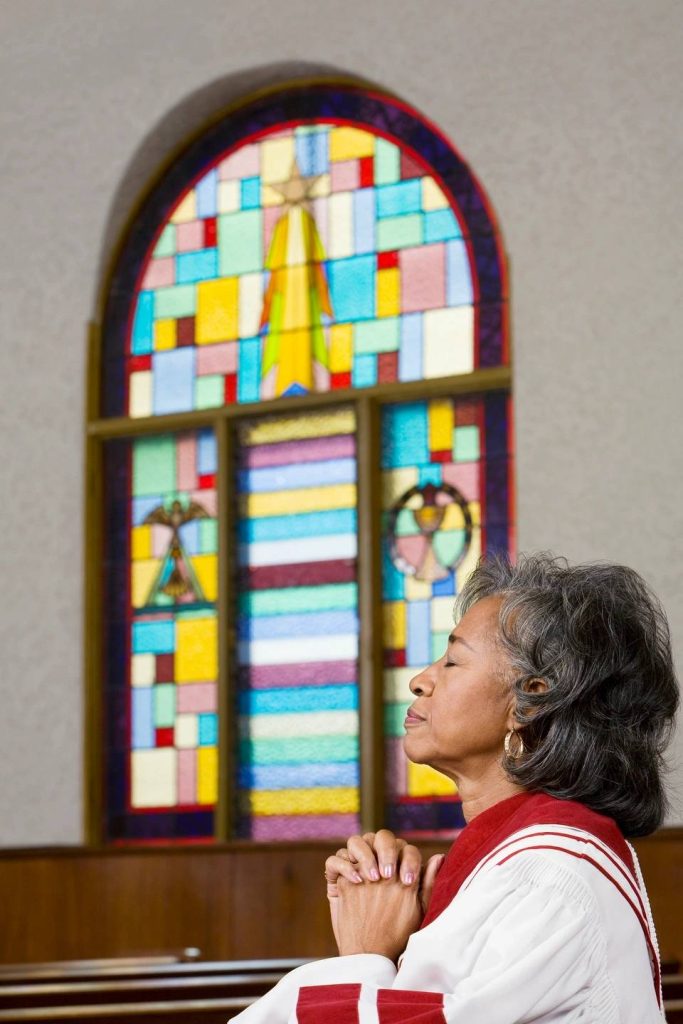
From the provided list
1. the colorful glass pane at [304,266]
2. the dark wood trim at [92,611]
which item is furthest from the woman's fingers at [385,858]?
the dark wood trim at [92,611]

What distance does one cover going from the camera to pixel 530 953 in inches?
68.1

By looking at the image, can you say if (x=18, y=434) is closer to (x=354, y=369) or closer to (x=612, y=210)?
(x=354, y=369)

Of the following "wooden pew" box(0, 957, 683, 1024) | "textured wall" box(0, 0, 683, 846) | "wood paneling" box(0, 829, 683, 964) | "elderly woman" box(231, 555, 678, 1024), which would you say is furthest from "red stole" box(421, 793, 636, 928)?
"wood paneling" box(0, 829, 683, 964)

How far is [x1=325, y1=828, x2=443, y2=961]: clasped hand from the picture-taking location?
202 centimetres

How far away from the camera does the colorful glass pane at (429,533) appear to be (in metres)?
6.34

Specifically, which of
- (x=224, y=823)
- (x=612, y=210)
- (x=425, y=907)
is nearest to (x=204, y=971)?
(x=425, y=907)

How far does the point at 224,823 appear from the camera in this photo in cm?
658

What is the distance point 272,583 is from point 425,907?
4.67 meters

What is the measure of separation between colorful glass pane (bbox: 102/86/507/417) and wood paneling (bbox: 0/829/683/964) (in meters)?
1.85

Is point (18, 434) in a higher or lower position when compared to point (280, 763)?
higher

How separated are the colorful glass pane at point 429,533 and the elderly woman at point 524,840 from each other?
412 centimetres

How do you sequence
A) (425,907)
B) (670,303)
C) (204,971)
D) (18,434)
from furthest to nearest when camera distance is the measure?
(18,434) < (670,303) < (204,971) < (425,907)

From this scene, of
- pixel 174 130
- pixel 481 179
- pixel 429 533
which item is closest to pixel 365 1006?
pixel 429 533

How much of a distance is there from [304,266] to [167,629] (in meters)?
1.59
